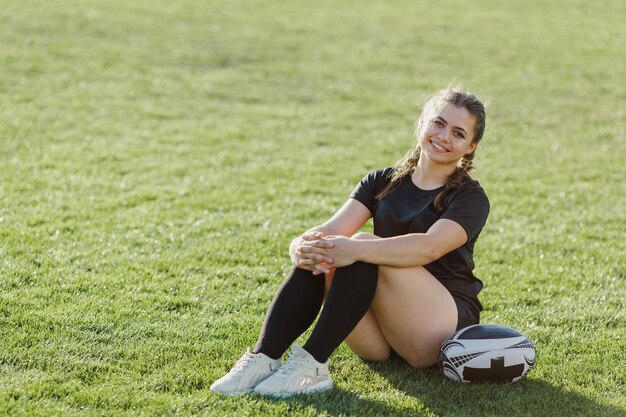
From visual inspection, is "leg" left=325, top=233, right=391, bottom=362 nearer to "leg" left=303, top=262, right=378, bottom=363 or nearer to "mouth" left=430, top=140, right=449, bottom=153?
"leg" left=303, top=262, right=378, bottom=363

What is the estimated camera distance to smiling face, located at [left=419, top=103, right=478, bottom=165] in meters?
4.71

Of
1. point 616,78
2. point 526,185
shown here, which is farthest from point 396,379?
point 616,78

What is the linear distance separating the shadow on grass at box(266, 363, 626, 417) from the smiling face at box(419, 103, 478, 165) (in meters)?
1.14

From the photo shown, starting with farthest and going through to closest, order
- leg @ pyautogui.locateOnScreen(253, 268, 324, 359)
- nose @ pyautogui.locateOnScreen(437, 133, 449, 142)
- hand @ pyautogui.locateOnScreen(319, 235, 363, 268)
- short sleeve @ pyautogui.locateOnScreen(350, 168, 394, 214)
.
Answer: short sleeve @ pyautogui.locateOnScreen(350, 168, 394, 214)
nose @ pyautogui.locateOnScreen(437, 133, 449, 142)
leg @ pyautogui.locateOnScreen(253, 268, 324, 359)
hand @ pyautogui.locateOnScreen(319, 235, 363, 268)

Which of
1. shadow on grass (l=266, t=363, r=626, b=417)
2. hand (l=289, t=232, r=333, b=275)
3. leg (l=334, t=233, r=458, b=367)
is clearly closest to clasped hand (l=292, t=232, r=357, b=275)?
hand (l=289, t=232, r=333, b=275)

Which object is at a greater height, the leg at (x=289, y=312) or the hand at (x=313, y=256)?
the hand at (x=313, y=256)

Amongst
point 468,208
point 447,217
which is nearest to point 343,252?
point 447,217

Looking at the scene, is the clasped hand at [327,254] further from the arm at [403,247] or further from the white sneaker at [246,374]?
the white sneaker at [246,374]

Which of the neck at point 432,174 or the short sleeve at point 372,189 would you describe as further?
the short sleeve at point 372,189

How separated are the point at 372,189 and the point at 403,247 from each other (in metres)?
0.66

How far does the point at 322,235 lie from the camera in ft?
15.3

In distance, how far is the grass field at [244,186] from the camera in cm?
459

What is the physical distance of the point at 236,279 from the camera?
6.16 metres

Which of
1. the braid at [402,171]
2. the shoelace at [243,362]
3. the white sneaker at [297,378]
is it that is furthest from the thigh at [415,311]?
the shoelace at [243,362]
